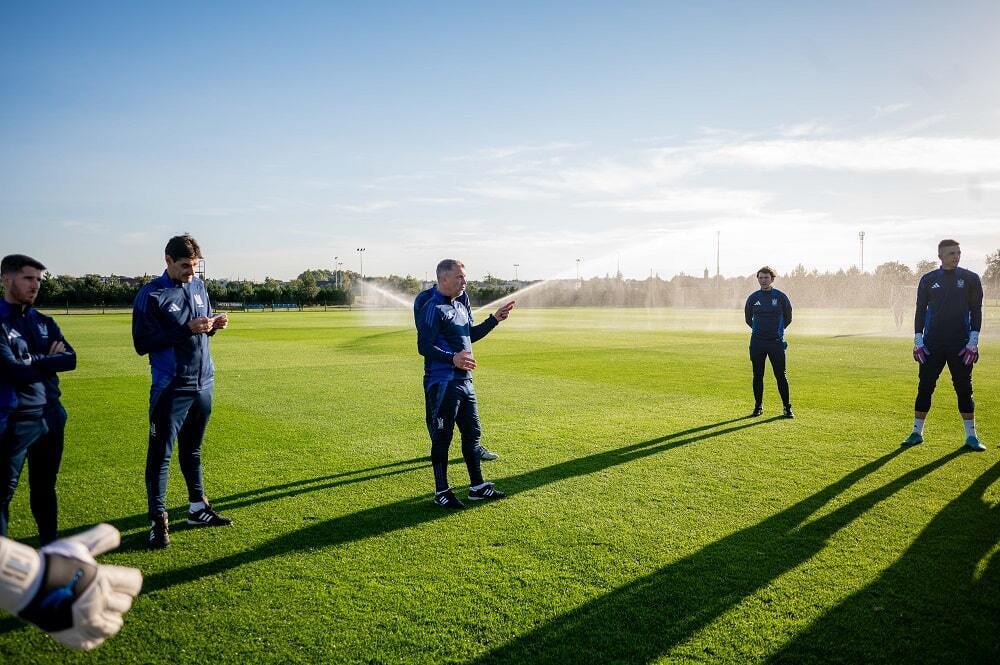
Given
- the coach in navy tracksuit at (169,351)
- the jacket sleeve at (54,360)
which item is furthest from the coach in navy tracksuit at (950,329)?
the jacket sleeve at (54,360)

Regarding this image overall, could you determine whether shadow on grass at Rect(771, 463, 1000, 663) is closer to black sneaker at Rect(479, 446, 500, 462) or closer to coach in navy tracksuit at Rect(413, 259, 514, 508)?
coach in navy tracksuit at Rect(413, 259, 514, 508)

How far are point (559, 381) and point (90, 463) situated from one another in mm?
9940

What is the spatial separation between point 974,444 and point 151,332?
385 inches

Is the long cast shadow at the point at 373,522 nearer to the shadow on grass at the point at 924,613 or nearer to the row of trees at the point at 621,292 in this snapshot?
the shadow on grass at the point at 924,613

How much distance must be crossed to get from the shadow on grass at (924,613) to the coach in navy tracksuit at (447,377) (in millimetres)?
3262

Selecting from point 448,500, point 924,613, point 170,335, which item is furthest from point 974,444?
point 170,335

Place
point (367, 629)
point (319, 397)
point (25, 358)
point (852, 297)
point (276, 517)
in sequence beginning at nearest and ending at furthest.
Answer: point (367, 629)
point (25, 358)
point (276, 517)
point (319, 397)
point (852, 297)

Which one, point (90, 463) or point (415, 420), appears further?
point (415, 420)

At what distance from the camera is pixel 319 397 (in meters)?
12.7

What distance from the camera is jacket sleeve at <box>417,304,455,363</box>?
234 inches

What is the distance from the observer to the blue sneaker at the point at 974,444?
25.7ft

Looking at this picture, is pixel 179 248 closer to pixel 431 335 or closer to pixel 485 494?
pixel 431 335

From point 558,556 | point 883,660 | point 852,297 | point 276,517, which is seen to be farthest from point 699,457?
point 852,297

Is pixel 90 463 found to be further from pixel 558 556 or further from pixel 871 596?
pixel 871 596
